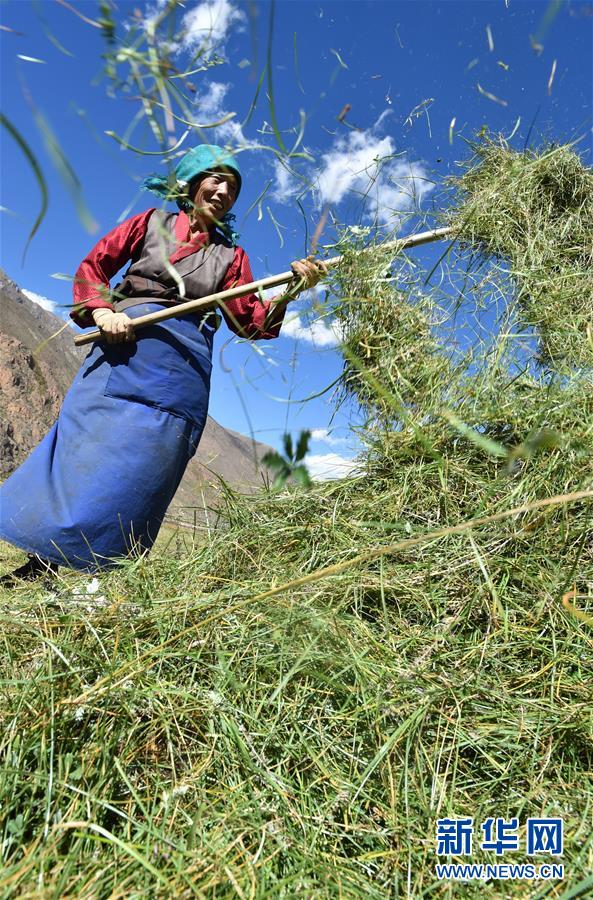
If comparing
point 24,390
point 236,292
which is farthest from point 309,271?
point 24,390

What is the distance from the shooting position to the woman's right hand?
5.92ft

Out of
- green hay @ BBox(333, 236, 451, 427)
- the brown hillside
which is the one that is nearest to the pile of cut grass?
green hay @ BBox(333, 236, 451, 427)

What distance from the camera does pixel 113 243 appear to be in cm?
199

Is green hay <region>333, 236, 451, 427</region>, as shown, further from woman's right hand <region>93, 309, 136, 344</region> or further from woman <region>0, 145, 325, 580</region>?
woman's right hand <region>93, 309, 136, 344</region>

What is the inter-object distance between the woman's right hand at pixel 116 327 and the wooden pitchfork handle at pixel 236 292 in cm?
3

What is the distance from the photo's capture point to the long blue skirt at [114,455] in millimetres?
1730

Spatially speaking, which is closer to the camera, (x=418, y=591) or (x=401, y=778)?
(x=401, y=778)

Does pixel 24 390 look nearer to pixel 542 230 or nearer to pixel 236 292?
pixel 236 292

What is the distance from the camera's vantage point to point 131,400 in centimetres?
183

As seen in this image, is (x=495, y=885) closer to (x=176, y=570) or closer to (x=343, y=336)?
(x=176, y=570)

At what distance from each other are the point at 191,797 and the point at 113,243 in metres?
1.84

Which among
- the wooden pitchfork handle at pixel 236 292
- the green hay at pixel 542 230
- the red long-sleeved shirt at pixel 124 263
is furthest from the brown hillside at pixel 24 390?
the green hay at pixel 542 230

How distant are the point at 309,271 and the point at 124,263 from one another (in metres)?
0.89

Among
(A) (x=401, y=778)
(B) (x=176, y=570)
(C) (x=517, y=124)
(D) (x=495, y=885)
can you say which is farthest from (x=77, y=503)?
(C) (x=517, y=124)
